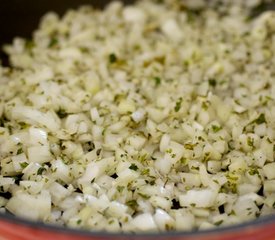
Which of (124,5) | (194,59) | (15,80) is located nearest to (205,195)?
(194,59)

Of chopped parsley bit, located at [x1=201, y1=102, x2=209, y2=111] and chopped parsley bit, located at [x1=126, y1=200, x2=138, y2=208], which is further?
chopped parsley bit, located at [x1=201, y1=102, x2=209, y2=111]

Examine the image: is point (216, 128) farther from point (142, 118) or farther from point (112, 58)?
point (112, 58)

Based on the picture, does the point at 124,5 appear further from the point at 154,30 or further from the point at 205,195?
the point at 205,195

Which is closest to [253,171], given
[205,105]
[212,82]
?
[205,105]

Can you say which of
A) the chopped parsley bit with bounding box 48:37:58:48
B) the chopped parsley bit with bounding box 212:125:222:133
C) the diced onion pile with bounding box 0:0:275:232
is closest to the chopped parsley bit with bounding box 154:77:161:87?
the diced onion pile with bounding box 0:0:275:232

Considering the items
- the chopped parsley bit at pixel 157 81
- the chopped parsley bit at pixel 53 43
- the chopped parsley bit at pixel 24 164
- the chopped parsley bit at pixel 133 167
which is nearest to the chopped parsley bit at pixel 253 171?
the chopped parsley bit at pixel 133 167

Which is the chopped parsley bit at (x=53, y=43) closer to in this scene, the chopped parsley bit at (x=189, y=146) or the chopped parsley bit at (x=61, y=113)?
the chopped parsley bit at (x=61, y=113)

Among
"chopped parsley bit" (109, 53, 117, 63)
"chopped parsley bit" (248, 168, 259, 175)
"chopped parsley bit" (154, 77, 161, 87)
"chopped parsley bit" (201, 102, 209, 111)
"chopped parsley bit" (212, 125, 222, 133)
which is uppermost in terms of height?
"chopped parsley bit" (109, 53, 117, 63)

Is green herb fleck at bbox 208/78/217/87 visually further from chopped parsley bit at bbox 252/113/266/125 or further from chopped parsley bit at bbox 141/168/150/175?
chopped parsley bit at bbox 141/168/150/175
